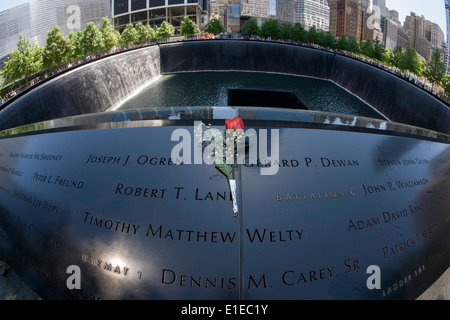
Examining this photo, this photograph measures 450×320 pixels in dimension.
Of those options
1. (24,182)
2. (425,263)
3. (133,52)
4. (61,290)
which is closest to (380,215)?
(425,263)

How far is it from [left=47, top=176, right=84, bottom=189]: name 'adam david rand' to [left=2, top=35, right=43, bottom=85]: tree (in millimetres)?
23493

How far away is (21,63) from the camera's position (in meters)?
23.4

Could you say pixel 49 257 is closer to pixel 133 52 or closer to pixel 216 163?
pixel 216 163

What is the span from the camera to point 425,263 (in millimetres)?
3633

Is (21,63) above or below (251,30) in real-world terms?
below

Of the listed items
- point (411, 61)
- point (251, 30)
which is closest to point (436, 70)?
point (411, 61)

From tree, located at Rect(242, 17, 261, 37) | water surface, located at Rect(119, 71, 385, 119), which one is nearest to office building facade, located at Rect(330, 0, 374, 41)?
tree, located at Rect(242, 17, 261, 37)

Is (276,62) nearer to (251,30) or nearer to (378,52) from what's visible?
(251,30)

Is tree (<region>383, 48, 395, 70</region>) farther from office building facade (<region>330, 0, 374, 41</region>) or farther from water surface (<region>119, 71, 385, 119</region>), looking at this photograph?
office building facade (<region>330, 0, 374, 41</region>)

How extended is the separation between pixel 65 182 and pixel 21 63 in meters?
25.0

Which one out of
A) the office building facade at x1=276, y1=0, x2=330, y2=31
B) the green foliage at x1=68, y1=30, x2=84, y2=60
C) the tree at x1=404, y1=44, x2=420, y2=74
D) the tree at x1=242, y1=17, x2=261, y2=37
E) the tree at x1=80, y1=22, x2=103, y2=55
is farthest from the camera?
the office building facade at x1=276, y1=0, x2=330, y2=31

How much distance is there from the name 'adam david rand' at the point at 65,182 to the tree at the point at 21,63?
23.5 metres

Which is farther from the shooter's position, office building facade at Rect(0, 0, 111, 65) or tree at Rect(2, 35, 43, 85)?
office building facade at Rect(0, 0, 111, 65)

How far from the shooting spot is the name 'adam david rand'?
3715 mm
